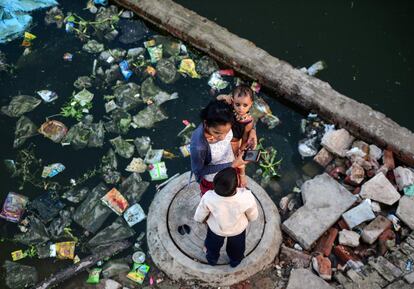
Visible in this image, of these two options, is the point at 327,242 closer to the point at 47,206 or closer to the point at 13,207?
the point at 47,206

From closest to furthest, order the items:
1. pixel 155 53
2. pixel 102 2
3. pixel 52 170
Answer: pixel 52 170
pixel 155 53
pixel 102 2

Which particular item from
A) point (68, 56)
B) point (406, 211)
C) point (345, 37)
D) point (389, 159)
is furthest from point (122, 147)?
point (345, 37)

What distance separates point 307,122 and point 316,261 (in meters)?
1.59

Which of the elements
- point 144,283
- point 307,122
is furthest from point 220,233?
point 307,122

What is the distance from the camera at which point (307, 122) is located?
179 inches

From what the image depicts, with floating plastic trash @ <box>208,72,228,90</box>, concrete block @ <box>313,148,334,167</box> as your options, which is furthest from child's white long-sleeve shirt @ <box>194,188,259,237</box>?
floating plastic trash @ <box>208,72,228,90</box>

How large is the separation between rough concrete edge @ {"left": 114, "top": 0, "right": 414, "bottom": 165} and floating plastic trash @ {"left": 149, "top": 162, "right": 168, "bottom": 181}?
146cm

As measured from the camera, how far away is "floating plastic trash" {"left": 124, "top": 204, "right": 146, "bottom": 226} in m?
3.88

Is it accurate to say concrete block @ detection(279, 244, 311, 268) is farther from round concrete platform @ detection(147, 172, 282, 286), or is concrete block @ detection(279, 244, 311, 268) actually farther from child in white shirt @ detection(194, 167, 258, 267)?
child in white shirt @ detection(194, 167, 258, 267)

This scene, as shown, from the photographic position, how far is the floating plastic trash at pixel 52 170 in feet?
13.7

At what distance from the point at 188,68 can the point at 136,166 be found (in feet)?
4.58

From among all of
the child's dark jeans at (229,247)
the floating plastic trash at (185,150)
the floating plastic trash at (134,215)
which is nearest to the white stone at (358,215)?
the child's dark jeans at (229,247)

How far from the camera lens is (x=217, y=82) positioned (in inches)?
190

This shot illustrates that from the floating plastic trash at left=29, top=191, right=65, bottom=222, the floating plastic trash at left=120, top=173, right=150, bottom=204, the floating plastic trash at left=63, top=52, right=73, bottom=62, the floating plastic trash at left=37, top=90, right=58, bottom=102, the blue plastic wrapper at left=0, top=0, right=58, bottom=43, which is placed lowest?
the floating plastic trash at left=29, top=191, right=65, bottom=222
